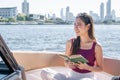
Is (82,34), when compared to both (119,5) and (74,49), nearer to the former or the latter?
(74,49)

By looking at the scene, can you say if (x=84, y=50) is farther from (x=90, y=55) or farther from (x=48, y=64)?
(x=48, y=64)

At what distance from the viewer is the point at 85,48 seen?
3.28 meters

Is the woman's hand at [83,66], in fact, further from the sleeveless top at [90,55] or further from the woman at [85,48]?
the sleeveless top at [90,55]

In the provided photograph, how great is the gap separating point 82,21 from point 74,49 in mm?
274

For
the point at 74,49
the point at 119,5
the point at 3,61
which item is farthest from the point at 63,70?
the point at 119,5

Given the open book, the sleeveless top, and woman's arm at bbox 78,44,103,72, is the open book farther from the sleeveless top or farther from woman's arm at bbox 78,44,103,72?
the sleeveless top

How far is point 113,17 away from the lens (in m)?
20.6

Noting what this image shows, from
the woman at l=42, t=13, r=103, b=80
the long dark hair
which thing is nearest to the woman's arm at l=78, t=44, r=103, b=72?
the woman at l=42, t=13, r=103, b=80

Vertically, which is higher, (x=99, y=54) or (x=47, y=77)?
(x=99, y=54)

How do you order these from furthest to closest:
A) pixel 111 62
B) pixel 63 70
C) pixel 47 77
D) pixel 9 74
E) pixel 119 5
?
1. pixel 119 5
2. pixel 111 62
3. pixel 63 70
4. pixel 47 77
5. pixel 9 74

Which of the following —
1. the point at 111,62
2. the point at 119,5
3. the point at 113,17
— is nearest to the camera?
the point at 111,62

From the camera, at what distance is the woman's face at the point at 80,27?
3.14 metres

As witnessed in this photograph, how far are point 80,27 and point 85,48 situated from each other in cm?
23

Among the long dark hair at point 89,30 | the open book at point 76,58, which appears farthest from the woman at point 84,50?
the open book at point 76,58
